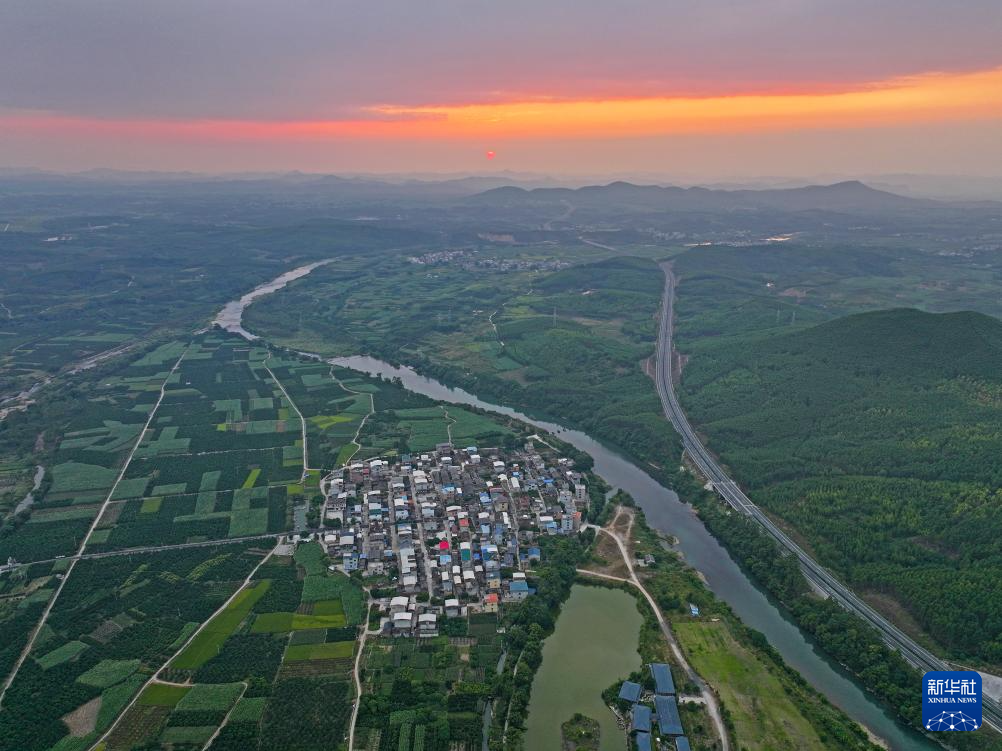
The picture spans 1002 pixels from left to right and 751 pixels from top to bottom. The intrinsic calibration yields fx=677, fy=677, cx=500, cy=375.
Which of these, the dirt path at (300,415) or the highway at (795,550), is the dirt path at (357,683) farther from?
the highway at (795,550)

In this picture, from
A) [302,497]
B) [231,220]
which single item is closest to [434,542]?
[302,497]

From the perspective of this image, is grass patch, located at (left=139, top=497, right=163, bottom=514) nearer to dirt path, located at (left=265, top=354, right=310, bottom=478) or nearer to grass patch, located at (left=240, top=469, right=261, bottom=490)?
grass patch, located at (left=240, top=469, right=261, bottom=490)

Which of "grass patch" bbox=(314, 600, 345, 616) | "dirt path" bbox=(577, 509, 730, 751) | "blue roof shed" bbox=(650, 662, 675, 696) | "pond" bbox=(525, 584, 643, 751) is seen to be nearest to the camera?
"dirt path" bbox=(577, 509, 730, 751)

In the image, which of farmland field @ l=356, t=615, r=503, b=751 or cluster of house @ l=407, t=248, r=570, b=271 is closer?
farmland field @ l=356, t=615, r=503, b=751

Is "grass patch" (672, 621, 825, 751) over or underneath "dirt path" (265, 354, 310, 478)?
underneath

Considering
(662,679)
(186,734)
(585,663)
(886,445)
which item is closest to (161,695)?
(186,734)

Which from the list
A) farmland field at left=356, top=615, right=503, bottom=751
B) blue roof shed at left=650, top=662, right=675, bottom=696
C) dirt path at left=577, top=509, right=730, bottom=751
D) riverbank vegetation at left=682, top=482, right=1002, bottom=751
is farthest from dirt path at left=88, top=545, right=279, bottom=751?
riverbank vegetation at left=682, top=482, right=1002, bottom=751

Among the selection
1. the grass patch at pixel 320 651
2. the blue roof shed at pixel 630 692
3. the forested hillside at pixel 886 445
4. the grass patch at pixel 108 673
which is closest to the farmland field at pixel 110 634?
the grass patch at pixel 108 673
